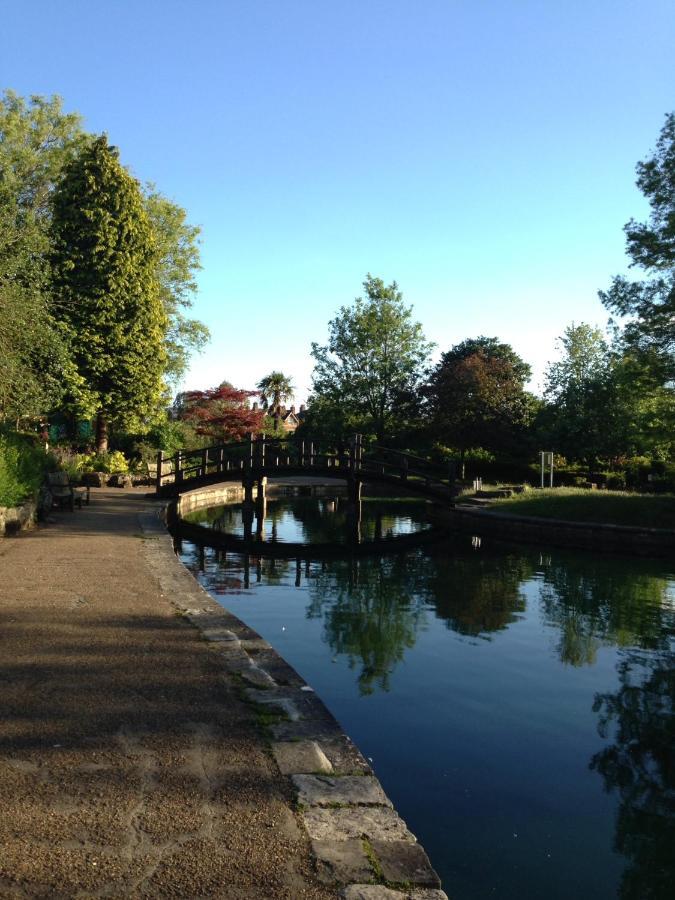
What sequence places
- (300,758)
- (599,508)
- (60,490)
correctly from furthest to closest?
(599,508), (60,490), (300,758)

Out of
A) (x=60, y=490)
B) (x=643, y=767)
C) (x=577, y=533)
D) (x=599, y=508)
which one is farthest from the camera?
(x=599, y=508)

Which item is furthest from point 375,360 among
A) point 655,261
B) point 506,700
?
point 506,700

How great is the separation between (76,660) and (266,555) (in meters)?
13.0

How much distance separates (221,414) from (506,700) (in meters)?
34.8

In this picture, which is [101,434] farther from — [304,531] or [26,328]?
[26,328]

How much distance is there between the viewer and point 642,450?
36.1m

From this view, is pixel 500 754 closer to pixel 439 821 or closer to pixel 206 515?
pixel 439 821

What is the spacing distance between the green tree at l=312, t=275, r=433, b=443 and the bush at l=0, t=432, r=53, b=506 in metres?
25.8

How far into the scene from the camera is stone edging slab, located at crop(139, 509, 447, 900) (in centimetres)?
336

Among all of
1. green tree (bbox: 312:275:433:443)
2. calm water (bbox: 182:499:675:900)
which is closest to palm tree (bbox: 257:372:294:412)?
green tree (bbox: 312:275:433:443)

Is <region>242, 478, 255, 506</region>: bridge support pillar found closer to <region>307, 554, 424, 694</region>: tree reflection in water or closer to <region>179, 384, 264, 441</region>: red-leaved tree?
<region>307, 554, 424, 694</region>: tree reflection in water

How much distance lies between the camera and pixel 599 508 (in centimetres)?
2122

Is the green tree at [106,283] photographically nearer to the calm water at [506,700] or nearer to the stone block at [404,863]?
the calm water at [506,700]

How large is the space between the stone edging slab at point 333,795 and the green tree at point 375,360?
35.6 metres
